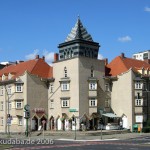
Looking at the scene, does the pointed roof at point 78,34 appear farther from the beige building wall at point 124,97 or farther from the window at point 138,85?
the window at point 138,85

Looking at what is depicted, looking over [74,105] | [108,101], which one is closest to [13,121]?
[74,105]

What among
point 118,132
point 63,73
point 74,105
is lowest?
point 118,132

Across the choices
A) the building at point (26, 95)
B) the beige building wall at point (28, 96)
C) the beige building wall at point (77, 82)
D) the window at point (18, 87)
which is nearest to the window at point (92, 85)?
the beige building wall at point (77, 82)

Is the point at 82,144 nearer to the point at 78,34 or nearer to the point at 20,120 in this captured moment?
the point at 20,120

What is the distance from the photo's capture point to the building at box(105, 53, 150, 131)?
213ft

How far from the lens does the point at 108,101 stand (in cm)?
6812

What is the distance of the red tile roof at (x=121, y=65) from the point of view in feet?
226

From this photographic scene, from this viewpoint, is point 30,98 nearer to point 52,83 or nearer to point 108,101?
point 52,83

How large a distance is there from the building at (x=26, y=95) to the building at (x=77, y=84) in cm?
163

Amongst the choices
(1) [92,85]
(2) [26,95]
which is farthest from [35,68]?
(1) [92,85]

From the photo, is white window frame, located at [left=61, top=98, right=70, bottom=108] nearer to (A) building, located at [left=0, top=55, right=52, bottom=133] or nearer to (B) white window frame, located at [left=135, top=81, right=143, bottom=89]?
(A) building, located at [left=0, top=55, right=52, bottom=133]

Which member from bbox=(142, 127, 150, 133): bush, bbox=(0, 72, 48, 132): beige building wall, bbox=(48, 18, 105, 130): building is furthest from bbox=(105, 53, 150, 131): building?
bbox=(0, 72, 48, 132): beige building wall

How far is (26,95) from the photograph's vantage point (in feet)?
217

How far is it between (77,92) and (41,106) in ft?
27.0
